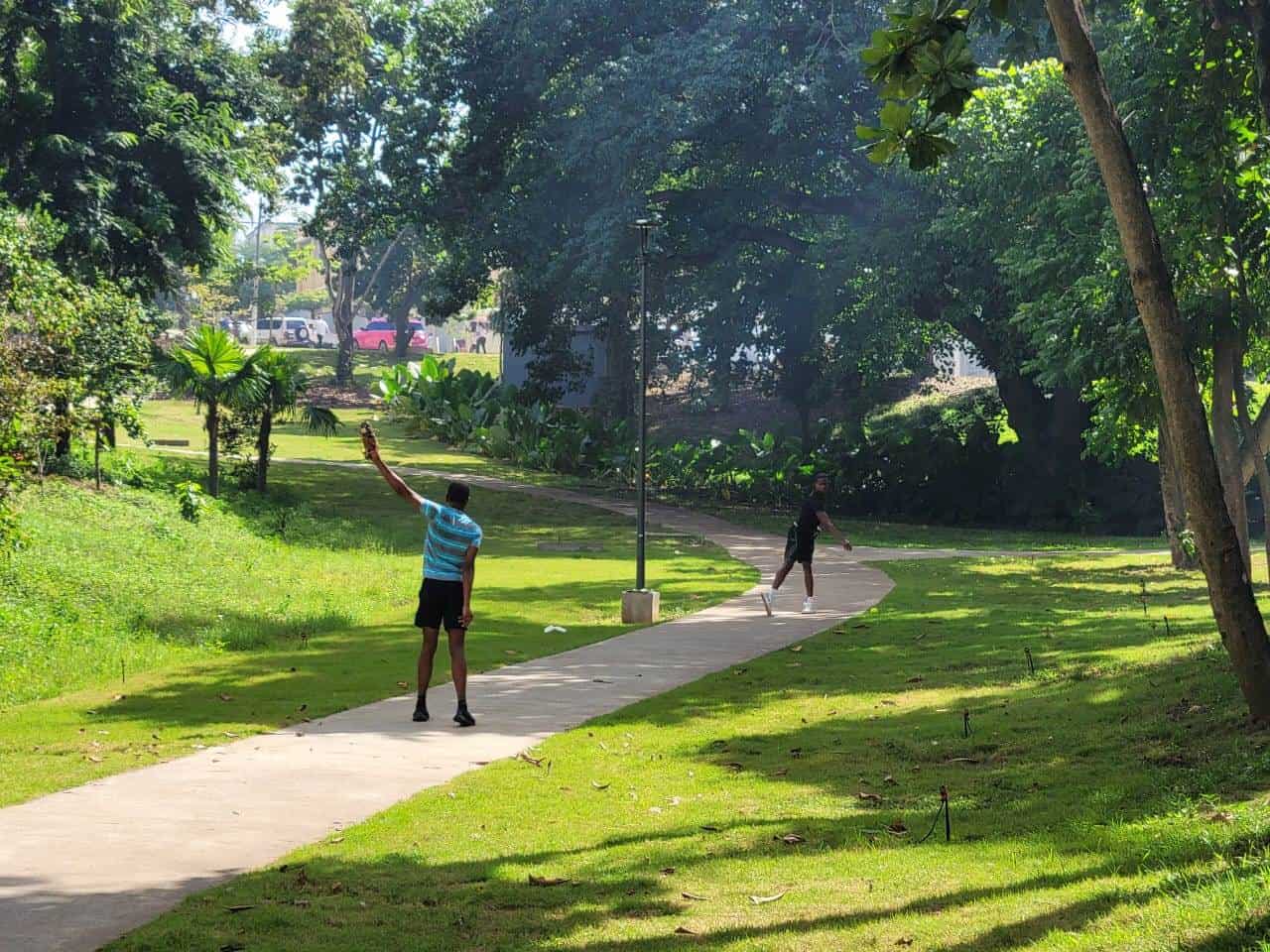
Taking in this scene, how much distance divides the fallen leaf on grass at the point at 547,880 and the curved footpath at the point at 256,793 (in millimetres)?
1347

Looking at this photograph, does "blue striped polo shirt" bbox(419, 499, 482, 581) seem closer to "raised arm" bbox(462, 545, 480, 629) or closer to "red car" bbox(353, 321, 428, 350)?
"raised arm" bbox(462, 545, 480, 629)

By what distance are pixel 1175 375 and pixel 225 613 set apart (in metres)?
11.9

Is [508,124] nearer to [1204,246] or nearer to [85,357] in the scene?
[85,357]

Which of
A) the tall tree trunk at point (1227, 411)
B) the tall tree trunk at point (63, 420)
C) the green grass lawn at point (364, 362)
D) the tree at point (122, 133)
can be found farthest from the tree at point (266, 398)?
the green grass lawn at point (364, 362)

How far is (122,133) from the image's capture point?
98.8 ft

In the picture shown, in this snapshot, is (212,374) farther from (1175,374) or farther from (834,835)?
(834,835)

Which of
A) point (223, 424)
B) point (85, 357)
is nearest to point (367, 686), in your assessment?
point (85, 357)

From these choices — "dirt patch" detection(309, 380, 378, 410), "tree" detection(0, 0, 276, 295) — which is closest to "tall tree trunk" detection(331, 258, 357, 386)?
"dirt patch" detection(309, 380, 378, 410)

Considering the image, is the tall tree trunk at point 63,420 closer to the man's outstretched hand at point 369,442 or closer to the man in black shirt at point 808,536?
the man in black shirt at point 808,536

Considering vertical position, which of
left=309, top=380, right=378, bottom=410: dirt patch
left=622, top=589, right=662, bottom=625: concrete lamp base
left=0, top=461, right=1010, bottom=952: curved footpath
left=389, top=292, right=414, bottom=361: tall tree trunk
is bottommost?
left=0, top=461, right=1010, bottom=952: curved footpath

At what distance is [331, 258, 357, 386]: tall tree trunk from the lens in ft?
209

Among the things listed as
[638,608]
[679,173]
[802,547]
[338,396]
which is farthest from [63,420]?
[338,396]

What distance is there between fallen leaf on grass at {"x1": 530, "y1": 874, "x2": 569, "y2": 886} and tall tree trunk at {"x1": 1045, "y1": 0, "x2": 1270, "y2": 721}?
4.33m

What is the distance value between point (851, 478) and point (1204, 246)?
2342 cm
